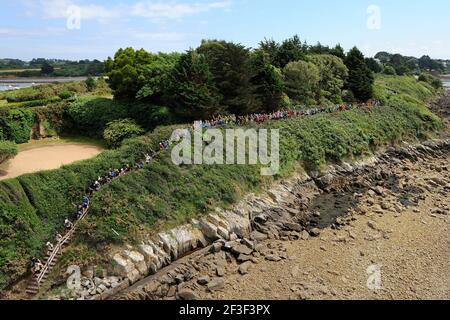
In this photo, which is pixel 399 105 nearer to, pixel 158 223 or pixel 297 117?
pixel 297 117

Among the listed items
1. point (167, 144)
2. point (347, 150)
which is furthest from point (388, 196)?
point (167, 144)

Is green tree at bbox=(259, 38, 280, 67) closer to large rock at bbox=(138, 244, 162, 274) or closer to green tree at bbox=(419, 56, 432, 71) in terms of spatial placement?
large rock at bbox=(138, 244, 162, 274)

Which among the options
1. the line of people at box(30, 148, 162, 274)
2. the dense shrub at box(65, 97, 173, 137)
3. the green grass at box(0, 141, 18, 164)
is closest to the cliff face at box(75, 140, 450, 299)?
the line of people at box(30, 148, 162, 274)

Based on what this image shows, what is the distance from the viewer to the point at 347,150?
1390 inches

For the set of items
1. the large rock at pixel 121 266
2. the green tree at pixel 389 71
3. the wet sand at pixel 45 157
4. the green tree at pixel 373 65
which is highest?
the green tree at pixel 373 65

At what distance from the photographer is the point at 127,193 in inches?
901

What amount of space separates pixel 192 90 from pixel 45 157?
39.0ft

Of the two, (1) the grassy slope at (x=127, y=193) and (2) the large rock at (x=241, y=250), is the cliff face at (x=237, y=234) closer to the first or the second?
(2) the large rock at (x=241, y=250)

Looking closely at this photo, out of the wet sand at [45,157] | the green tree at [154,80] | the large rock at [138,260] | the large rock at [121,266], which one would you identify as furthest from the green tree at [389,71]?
the large rock at [121,266]

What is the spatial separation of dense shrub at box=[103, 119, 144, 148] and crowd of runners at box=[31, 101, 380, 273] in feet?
14.9

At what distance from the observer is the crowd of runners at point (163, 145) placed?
20469 mm

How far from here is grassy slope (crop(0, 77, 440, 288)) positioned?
1975 cm

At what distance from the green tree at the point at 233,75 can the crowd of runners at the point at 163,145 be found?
1.22 meters
